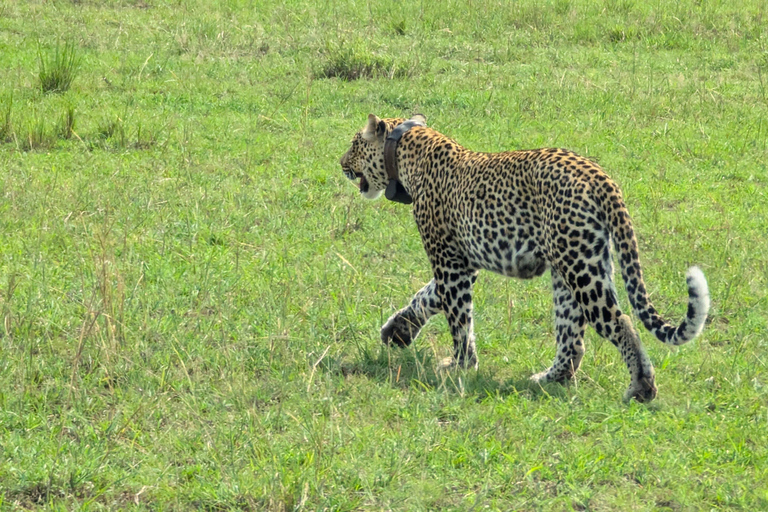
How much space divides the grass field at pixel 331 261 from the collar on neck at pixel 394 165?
69 cm

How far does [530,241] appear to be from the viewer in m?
5.68

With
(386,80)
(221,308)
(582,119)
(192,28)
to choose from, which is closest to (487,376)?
(221,308)

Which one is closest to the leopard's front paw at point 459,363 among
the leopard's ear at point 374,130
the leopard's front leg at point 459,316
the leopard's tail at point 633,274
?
the leopard's front leg at point 459,316

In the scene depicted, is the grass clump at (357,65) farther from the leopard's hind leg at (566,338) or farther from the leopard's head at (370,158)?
the leopard's hind leg at (566,338)

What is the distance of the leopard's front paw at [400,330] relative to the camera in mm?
6254

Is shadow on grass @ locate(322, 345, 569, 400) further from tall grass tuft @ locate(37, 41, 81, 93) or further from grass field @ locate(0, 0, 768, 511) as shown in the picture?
tall grass tuft @ locate(37, 41, 81, 93)

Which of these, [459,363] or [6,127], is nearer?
[459,363]

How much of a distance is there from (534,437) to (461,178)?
5.74 feet

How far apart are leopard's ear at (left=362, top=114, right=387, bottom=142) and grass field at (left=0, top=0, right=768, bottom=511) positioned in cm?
97

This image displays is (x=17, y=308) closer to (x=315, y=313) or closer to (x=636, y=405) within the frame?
(x=315, y=313)

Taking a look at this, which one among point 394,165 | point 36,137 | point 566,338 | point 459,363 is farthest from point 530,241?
point 36,137

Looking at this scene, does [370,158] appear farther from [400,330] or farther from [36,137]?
[36,137]

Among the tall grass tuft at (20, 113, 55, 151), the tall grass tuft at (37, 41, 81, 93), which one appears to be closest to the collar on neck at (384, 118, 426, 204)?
the tall grass tuft at (20, 113, 55, 151)

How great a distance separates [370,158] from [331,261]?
2.87ft
